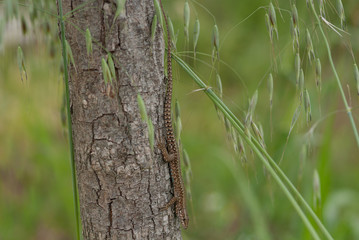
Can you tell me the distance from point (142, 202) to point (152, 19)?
56cm

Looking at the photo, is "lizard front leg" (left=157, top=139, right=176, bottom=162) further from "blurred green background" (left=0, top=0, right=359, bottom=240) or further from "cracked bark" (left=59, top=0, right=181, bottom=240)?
"blurred green background" (left=0, top=0, right=359, bottom=240)

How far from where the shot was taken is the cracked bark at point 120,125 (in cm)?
117

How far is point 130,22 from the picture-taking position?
1167 millimetres

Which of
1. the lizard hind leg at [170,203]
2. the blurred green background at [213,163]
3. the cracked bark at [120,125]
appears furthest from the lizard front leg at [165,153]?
the blurred green background at [213,163]

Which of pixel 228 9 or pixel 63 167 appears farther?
pixel 228 9

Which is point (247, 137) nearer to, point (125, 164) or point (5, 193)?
point (125, 164)

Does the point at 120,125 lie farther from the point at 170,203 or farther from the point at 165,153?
the point at 170,203

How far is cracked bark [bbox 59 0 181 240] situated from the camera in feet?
3.83

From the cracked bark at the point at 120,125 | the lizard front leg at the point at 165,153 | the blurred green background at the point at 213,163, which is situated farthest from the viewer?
the blurred green background at the point at 213,163

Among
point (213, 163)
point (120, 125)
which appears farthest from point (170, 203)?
point (213, 163)

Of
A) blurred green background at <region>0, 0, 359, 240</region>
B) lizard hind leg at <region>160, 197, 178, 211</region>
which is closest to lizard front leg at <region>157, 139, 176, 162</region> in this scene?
lizard hind leg at <region>160, 197, 178, 211</region>

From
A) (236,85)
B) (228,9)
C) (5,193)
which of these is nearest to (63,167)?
(5,193)

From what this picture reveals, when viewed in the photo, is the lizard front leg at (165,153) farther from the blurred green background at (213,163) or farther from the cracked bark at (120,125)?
the blurred green background at (213,163)

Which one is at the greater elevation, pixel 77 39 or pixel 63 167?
pixel 77 39
